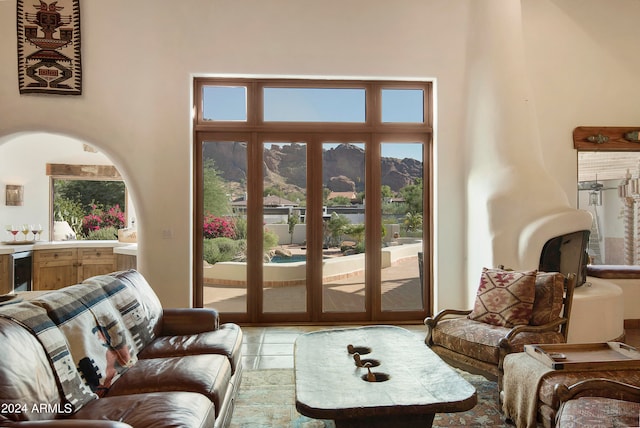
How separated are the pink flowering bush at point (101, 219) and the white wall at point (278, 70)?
277cm

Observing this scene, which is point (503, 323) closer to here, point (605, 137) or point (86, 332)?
point (86, 332)

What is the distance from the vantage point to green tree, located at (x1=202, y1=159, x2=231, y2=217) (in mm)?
4836

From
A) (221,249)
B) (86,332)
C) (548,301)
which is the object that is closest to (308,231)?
(221,249)

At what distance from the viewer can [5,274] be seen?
503cm

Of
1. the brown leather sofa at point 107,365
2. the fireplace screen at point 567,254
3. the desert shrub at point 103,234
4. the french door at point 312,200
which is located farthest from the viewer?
the desert shrub at point 103,234

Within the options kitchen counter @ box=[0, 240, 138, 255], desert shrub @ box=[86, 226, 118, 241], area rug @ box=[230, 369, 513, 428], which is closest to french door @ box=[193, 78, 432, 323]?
kitchen counter @ box=[0, 240, 138, 255]

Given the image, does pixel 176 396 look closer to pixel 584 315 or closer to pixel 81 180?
pixel 584 315

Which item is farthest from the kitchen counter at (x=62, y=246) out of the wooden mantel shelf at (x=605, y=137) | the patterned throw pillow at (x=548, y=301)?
the wooden mantel shelf at (x=605, y=137)

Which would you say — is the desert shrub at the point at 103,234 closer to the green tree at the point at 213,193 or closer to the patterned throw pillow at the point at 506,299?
the green tree at the point at 213,193

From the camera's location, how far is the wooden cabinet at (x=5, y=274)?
4996 millimetres

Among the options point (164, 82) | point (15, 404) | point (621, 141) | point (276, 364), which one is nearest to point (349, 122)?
point (164, 82)

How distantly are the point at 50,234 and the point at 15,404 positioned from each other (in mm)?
6467

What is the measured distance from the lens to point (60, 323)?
6.30ft

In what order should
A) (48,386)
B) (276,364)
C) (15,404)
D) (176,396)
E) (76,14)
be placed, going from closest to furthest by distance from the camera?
(15,404) < (48,386) < (176,396) < (276,364) < (76,14)
